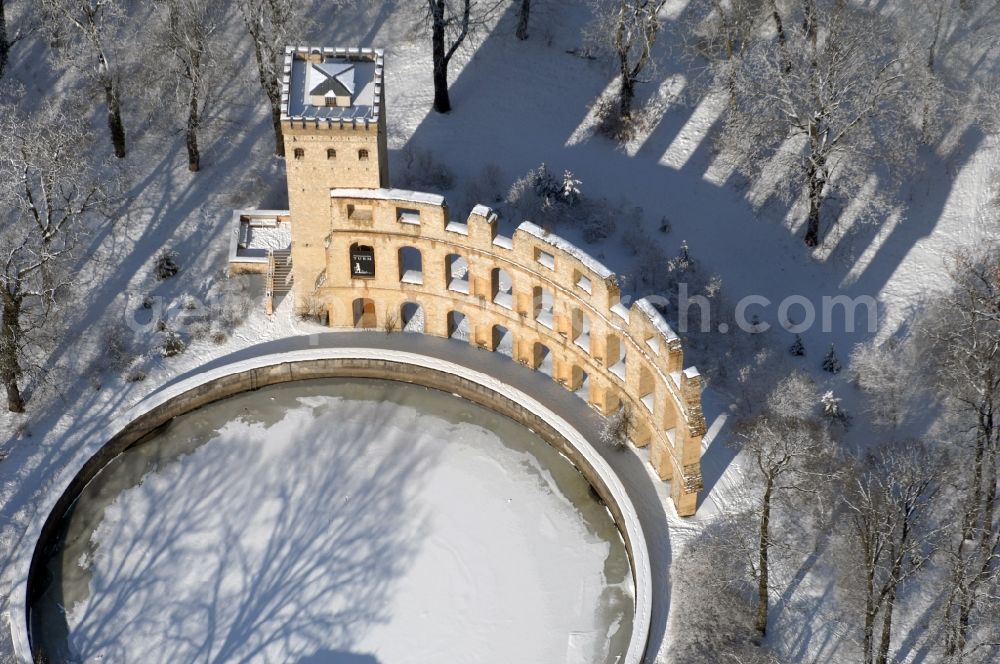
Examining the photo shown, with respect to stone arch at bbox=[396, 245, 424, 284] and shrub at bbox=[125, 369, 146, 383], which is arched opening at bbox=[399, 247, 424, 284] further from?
shrub at bbox=[125, 369, 146, 383]

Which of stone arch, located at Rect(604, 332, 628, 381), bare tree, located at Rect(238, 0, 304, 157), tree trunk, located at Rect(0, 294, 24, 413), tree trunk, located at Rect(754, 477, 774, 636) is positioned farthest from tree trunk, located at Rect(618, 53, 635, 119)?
tree trunk, located at Rect(0, 294, 24, 413)

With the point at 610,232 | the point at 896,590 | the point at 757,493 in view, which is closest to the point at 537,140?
the point at 610,232

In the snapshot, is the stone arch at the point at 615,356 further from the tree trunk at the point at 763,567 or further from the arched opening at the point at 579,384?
the tree trunk at the point at 763,567

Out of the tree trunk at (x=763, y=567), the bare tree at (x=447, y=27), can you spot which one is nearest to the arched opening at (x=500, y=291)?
the bare tree at (x=447, y=27)

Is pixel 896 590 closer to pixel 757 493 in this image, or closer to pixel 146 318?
pixel 757 493

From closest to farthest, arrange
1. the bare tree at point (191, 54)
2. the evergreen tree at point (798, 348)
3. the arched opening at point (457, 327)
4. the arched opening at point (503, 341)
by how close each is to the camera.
Answer: the evergreen tree at point (798, 348) < the arched opening at point (503, 341) < the arched opening at point (457, 327) < the bare tree at point (191, 54)

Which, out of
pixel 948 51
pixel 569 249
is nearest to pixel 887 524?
pixel 569 249
